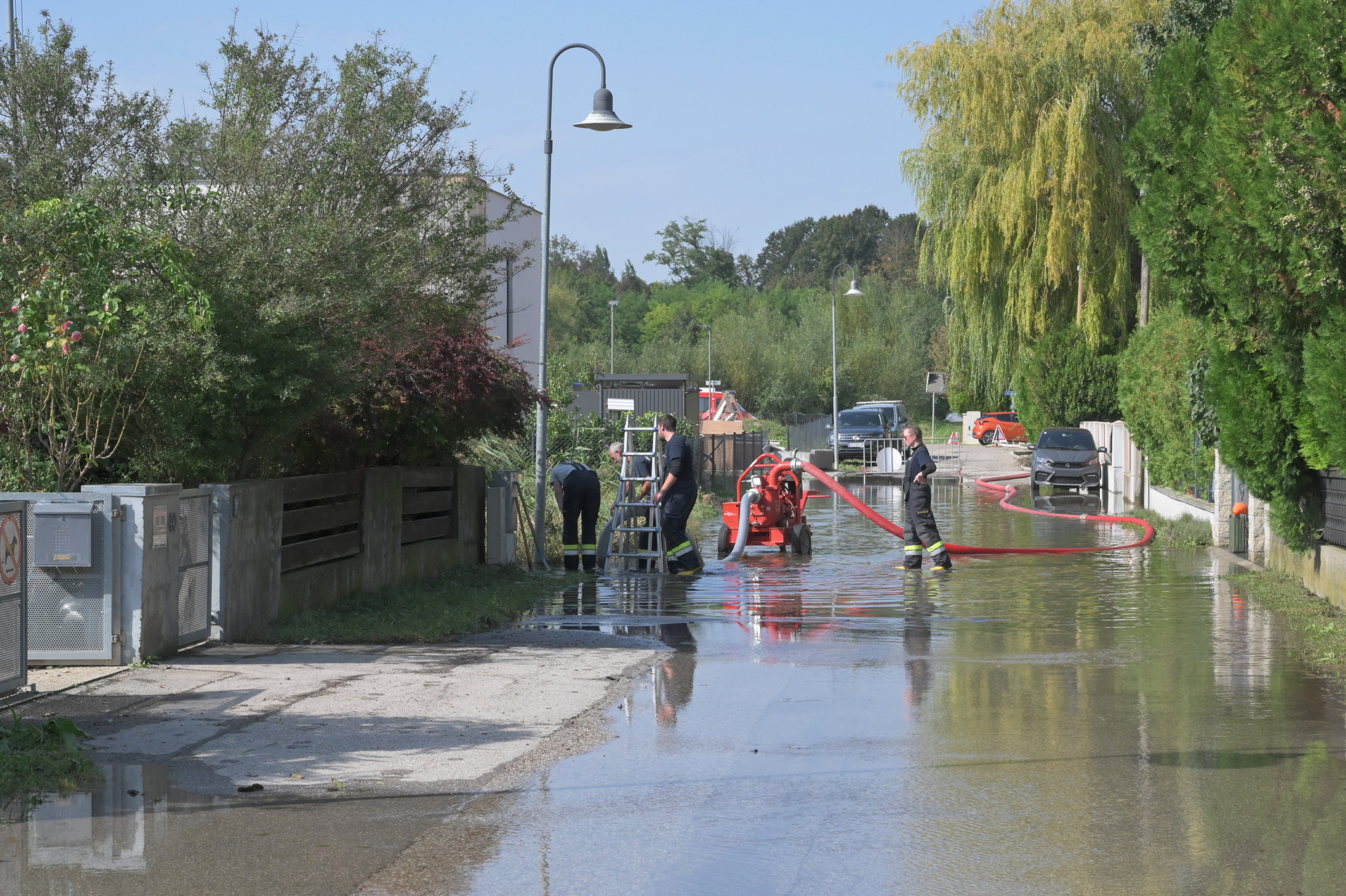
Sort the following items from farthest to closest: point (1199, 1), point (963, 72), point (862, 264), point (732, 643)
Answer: point (862, 264), point (963, 72), point (1199, 1), point (732, 643)

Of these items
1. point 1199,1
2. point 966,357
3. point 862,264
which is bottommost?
point 966,357

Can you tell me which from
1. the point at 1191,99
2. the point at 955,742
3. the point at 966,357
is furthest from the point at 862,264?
the point at 955,742

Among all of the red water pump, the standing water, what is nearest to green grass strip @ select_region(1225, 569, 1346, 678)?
the standing water

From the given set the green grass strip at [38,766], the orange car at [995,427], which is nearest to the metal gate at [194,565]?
the green grass strip at [38,766]

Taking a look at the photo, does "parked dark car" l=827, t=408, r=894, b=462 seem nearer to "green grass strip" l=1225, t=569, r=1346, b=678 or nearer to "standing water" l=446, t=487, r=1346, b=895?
"green grass strip" l=1225, t=569, r=1346, b=678

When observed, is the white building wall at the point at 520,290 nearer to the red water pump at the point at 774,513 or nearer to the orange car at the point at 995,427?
the red water pump at the point at 774,513

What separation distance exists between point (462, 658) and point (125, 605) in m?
2.42

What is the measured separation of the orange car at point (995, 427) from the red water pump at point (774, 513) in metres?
44.9

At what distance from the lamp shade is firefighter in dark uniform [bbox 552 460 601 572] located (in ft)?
14.3

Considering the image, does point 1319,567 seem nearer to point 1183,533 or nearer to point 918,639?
point 918,639

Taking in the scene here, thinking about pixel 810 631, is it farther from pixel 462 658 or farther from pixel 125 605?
pixel 125 605

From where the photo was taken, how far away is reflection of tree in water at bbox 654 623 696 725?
341 inches

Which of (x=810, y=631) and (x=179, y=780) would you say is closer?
(x=179, y=780)

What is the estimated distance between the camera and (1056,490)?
34688 mm
